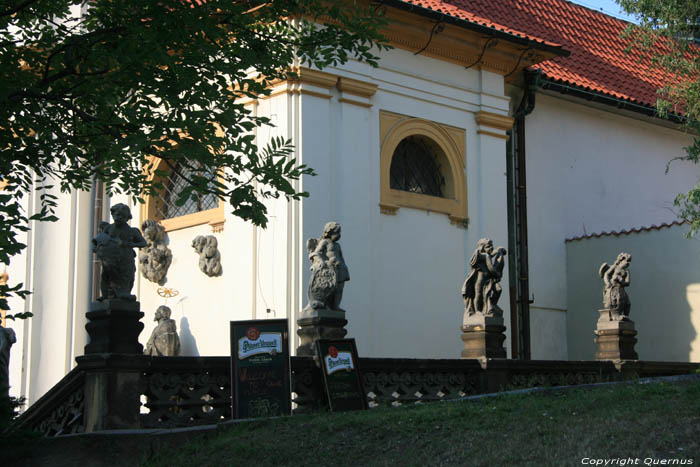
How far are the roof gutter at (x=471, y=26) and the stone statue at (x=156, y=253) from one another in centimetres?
587

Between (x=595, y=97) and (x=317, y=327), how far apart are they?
11.5 metres

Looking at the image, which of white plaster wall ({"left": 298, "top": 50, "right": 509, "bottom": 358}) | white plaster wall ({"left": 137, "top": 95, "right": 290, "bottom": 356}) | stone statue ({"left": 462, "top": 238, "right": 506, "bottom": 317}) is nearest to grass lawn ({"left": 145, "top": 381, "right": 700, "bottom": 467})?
stone statue ({"left": 462, "top": 238, "right": 506, "bottom": 317})

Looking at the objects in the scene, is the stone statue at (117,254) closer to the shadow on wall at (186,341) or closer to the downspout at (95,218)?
the shadow on wall at (186,341)

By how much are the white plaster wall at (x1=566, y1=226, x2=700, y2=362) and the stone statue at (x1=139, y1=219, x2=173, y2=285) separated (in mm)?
8557

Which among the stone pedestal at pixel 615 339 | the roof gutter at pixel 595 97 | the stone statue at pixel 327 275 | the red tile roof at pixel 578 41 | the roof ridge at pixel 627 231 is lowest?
the stone pedestal at pixel 615 339

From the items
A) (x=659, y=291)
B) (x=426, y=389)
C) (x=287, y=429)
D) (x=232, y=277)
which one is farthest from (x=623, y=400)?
(x=659, y=291)

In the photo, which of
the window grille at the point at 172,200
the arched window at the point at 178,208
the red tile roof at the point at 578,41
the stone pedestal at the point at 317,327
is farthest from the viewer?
the red tile roof at the point at 578,41

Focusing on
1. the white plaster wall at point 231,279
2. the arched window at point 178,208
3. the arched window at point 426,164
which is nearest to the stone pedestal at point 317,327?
the white plaster wall at point 231,279

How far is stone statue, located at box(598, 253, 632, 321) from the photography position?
17.7m

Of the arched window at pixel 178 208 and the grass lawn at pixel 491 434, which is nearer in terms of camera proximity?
the grass lawn at pixel 491 434

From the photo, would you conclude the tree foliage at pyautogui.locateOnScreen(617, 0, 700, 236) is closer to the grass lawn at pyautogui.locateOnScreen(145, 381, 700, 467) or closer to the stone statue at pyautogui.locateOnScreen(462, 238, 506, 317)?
the stone statue at pyautogui.locateOnScreen(462, 238, 506, 317)

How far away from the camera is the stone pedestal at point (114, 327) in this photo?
11.2 m

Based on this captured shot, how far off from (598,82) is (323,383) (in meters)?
13.1

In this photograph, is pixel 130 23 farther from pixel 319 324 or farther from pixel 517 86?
pixel 517 86
